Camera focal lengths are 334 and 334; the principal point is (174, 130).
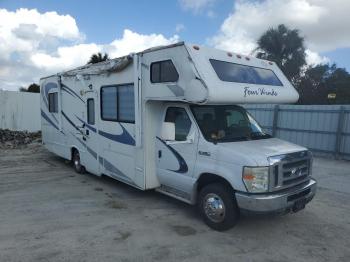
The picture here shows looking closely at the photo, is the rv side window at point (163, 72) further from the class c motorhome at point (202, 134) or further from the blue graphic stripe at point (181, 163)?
the blue graphic stripe at point (181, 163)

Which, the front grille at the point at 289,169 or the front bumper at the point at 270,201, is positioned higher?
the front grille at the point at 289,169

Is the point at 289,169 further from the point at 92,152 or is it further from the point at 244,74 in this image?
the point at 92,152

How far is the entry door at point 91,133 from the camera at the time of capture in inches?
336

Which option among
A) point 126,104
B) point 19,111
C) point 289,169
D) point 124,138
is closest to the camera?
point 289,169

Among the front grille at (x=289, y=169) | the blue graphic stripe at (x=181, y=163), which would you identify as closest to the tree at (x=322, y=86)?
the front grille at (x=289, y=169)

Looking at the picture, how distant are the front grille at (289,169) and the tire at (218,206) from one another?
27.8 inches

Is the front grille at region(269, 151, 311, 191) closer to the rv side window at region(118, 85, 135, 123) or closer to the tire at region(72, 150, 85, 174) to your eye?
the rv side window at region(118, 85, 135, 123)

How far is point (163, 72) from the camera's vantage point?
6098 mm

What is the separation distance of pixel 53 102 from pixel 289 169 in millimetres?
8309

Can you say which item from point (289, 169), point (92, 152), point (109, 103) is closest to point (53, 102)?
point (92, 152)

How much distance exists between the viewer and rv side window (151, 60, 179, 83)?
5855mm

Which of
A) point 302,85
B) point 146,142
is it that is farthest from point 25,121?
Result: point 302,85

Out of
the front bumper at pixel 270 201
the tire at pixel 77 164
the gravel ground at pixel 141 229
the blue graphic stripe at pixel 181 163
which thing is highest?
the blue graphic stripe at pixel 181 163

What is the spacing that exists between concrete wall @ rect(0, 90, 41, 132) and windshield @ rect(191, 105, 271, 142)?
56.4 feet
